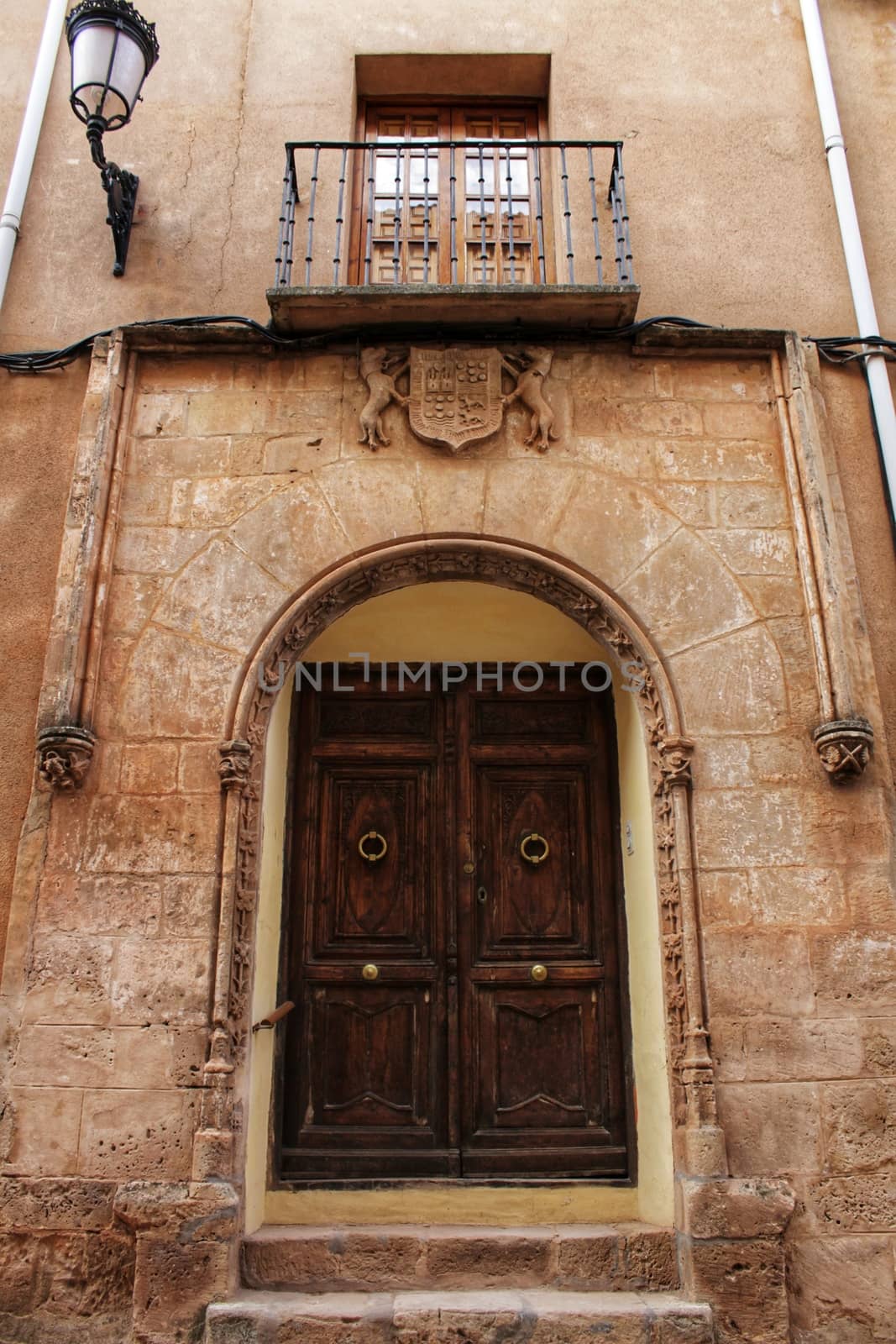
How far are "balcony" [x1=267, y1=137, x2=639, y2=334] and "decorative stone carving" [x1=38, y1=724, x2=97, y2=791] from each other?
2264mm

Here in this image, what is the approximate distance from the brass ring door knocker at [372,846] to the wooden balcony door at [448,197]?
3.05 meters

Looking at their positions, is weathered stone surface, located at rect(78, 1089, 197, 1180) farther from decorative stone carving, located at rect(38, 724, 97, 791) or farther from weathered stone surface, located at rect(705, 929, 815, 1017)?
weathered stone surface, located at rect(705, 929, 815, 1017)

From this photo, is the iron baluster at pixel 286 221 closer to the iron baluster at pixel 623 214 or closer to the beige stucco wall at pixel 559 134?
the beige stucco wall at pixel 559 134

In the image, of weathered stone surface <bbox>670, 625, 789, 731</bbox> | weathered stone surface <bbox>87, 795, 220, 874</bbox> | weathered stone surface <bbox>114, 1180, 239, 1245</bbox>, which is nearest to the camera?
weathered stone surface <bbox>114, 1180, 239, 1245</bbox>

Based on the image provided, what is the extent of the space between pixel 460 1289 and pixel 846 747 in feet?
8.64

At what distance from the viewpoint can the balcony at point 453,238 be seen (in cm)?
484

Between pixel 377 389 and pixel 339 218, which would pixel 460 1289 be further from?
pixel 339 218

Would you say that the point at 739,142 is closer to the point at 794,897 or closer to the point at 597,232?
the point at 597,232

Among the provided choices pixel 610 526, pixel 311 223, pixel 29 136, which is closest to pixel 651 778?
pixel 610 526

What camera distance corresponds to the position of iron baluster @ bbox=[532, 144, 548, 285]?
208 inches

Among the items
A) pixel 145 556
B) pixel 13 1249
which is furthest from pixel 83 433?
pixel 13 1249

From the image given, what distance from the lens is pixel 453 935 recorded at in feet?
16.5

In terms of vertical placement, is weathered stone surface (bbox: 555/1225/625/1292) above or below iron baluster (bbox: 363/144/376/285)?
below

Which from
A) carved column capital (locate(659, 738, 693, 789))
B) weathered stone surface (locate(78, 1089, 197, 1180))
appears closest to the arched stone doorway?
carved column capital (locate(659, 738, 693, 789))
